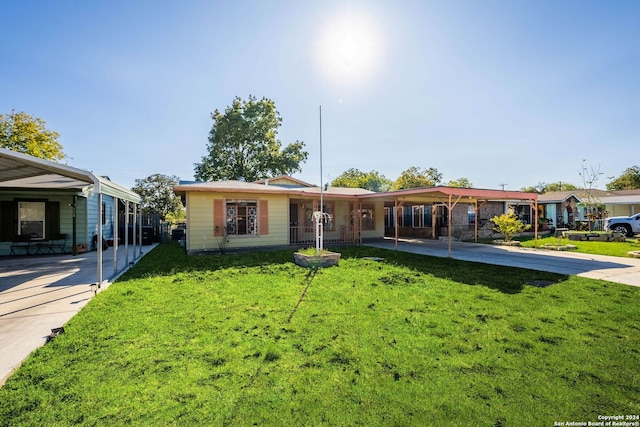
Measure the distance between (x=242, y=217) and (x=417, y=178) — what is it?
28895mm

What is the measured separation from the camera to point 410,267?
8.50m

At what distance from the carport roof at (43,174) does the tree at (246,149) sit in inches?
723

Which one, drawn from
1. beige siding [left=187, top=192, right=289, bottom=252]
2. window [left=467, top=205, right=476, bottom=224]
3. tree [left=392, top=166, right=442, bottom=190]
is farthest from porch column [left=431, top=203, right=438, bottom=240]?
tree [left=392, top=166, right=442, bottom=190]

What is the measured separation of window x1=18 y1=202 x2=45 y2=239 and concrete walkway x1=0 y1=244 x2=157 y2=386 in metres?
1.49

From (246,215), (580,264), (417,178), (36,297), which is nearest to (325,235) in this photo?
(246,215)

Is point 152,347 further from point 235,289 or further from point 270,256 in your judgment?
point 270,256

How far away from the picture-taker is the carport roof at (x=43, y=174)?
4.94 meters

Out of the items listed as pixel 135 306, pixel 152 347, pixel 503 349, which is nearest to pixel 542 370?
pixel 503 349

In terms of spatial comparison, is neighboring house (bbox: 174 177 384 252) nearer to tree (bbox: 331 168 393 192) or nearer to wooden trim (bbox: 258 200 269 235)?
wooden trim (bbox: 258 200 269 235)

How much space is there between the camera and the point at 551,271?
760 cm

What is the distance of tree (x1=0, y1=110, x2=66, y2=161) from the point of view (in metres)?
20.5

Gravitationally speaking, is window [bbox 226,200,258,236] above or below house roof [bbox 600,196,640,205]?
below

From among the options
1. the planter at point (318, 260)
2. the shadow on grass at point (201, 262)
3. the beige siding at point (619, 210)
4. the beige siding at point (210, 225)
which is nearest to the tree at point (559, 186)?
the beige siding at point (619, 210)

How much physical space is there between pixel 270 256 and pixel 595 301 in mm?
8450
